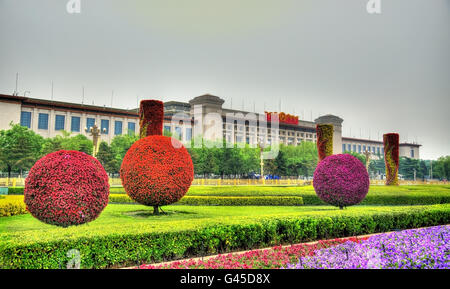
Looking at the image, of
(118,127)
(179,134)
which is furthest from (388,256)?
(118,127)

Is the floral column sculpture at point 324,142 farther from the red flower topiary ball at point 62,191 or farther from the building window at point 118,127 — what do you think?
the building window at point 118,127

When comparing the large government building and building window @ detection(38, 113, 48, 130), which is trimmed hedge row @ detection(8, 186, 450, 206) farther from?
building window @ detection(38, 113, 48, 130)

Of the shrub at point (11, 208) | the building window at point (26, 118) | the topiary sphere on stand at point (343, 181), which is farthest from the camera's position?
the building window at point (26, 118)

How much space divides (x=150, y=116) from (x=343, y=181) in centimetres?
737

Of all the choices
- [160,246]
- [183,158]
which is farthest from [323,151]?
[160,246]

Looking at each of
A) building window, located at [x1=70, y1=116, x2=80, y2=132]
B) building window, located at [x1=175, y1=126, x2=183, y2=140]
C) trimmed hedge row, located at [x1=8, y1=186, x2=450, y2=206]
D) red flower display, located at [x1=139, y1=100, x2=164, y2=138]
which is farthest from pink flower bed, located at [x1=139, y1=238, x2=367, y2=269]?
building window, located at [x1=70, y1=116, x2=80, y2=132]

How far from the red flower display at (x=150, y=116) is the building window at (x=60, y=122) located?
35006 mm

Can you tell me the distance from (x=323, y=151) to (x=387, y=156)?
638cm

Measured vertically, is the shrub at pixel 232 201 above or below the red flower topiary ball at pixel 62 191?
below

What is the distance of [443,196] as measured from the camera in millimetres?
15781

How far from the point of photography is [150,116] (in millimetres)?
12086

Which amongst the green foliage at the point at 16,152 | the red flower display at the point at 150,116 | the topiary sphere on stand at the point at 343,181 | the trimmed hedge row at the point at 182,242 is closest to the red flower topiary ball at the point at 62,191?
the trimmed hedge row at the point at 182,242

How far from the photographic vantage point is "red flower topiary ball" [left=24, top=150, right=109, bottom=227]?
716cm

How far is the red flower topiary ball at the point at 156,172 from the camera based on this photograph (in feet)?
33.8
